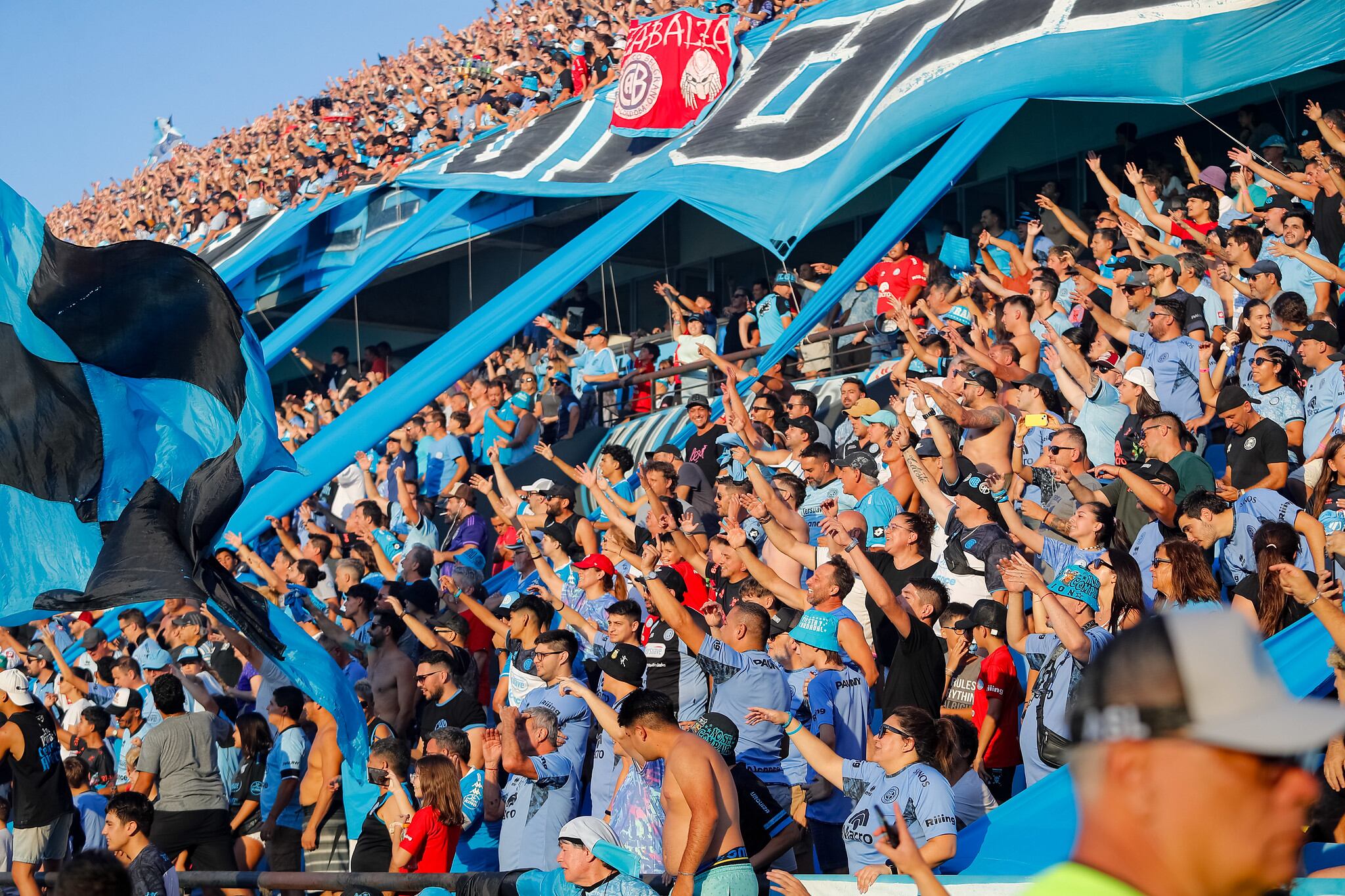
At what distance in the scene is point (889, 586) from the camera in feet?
22.8

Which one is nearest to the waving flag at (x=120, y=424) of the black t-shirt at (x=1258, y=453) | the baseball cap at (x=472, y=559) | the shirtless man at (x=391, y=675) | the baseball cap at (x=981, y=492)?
the shirtless man at (x=391, y=675)

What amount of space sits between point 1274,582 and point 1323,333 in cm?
Answer: 258

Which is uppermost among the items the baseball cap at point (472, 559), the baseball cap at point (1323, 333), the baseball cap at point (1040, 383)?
the baseball cap at point (1323, 333)

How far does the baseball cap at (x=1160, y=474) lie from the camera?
6.57 meters

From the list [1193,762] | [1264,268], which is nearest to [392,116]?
[1264,268]

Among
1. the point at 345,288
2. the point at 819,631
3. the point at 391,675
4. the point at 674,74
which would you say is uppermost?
the point at 674,74

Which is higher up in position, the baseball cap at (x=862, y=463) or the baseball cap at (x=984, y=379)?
the baseball cap at (x=984, y=379)

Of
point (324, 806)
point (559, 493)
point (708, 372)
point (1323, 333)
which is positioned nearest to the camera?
point (1323, 333)

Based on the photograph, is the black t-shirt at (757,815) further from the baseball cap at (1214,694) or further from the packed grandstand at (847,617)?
the baseball cap at (1214,694)

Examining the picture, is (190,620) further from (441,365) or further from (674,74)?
(674,74)

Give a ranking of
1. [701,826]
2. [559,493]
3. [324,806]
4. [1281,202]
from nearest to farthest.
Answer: [701,826]
[324,806]
[1281,202]
[559,493]

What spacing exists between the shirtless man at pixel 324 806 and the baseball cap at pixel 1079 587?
3863mm

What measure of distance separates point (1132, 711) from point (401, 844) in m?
5.14

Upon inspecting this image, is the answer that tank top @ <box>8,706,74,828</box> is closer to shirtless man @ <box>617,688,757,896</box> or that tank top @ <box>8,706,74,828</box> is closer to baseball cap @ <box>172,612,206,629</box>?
baseball cap @ <box>172,612,206,629</box>
